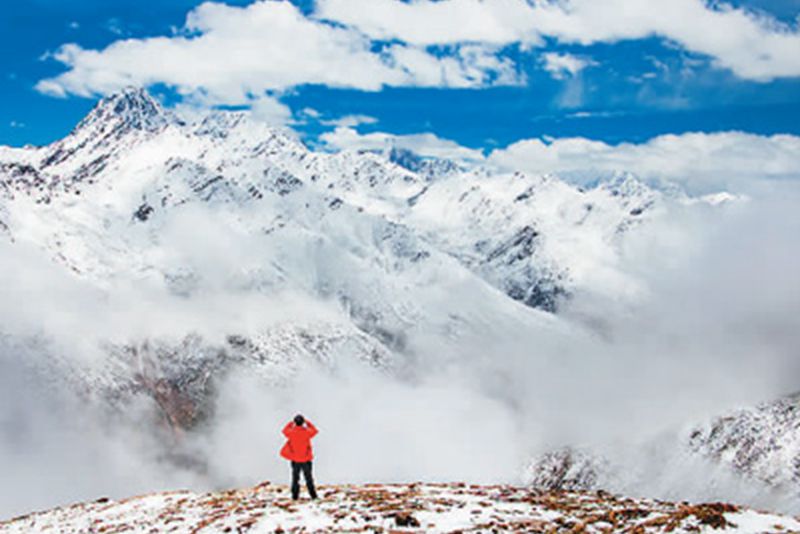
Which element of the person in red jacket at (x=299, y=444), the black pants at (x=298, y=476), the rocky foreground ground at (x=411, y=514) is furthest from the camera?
the black pants at (x=298, y=476)

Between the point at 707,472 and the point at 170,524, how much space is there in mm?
196741

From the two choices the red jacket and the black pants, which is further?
the black pants

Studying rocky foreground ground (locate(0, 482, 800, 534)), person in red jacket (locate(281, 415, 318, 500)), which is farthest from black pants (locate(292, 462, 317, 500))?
rocky foreground ground (locate(0, 482, 800, 534))

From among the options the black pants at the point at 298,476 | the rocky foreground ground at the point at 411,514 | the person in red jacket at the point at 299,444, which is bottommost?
the rocky foreground ground at the point at 411,514

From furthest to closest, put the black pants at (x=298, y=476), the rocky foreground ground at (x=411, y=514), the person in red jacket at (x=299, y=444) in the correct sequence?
the black pants at (x=298, y=476) → the person in red jacket at (x=299, y=444) → the rocky foreground ground at (x=411, y=514)

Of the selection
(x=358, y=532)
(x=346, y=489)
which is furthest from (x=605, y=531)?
(x=346, y=489)

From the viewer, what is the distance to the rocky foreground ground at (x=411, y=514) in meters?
27.7

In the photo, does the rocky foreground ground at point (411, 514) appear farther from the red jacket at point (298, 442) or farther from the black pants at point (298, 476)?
the red jacket at point (298, 442)

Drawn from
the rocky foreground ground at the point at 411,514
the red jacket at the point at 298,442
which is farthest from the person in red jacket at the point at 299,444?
the rocky foreground ground at the point at 411,514

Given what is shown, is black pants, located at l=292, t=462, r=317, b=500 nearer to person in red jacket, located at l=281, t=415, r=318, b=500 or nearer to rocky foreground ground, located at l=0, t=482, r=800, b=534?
person in red jacket, located at l=281, t=415, r=318, b=500

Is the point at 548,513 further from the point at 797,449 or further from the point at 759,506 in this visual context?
the point at 797,449

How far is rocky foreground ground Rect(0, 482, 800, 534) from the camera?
2772cm

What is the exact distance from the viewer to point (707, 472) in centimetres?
19888

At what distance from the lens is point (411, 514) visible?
3109 cm
